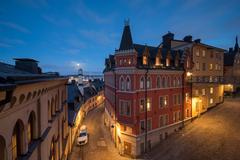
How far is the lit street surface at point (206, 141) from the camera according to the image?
23.1 meters

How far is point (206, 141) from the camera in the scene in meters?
26.7

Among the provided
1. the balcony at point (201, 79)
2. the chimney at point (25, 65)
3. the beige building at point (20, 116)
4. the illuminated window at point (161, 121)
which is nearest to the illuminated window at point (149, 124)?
the illuminated window at point (161, 121)

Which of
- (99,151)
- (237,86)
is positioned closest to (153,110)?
(99,151)

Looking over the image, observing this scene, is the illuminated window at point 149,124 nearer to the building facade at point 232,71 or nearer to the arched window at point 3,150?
the arched window at point 3,150

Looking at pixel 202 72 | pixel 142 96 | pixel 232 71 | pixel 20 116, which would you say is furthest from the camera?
pixel 232 71

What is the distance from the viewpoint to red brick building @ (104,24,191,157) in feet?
85.7

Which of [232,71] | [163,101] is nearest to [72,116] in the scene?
[163,101]

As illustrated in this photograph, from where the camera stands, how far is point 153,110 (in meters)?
29.0

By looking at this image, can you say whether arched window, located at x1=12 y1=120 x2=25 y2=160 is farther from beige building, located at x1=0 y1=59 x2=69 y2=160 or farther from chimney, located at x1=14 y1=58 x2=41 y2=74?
chimney, located at x1=14 y1=58 x2=41 y2=74

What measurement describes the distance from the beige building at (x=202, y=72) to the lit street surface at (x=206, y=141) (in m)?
4.95

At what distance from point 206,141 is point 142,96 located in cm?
1304

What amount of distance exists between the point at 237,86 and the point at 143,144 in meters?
52.7

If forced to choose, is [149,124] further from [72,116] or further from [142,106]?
[72,116]

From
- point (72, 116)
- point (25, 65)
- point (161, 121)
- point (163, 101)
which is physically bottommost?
point (161, 121)
